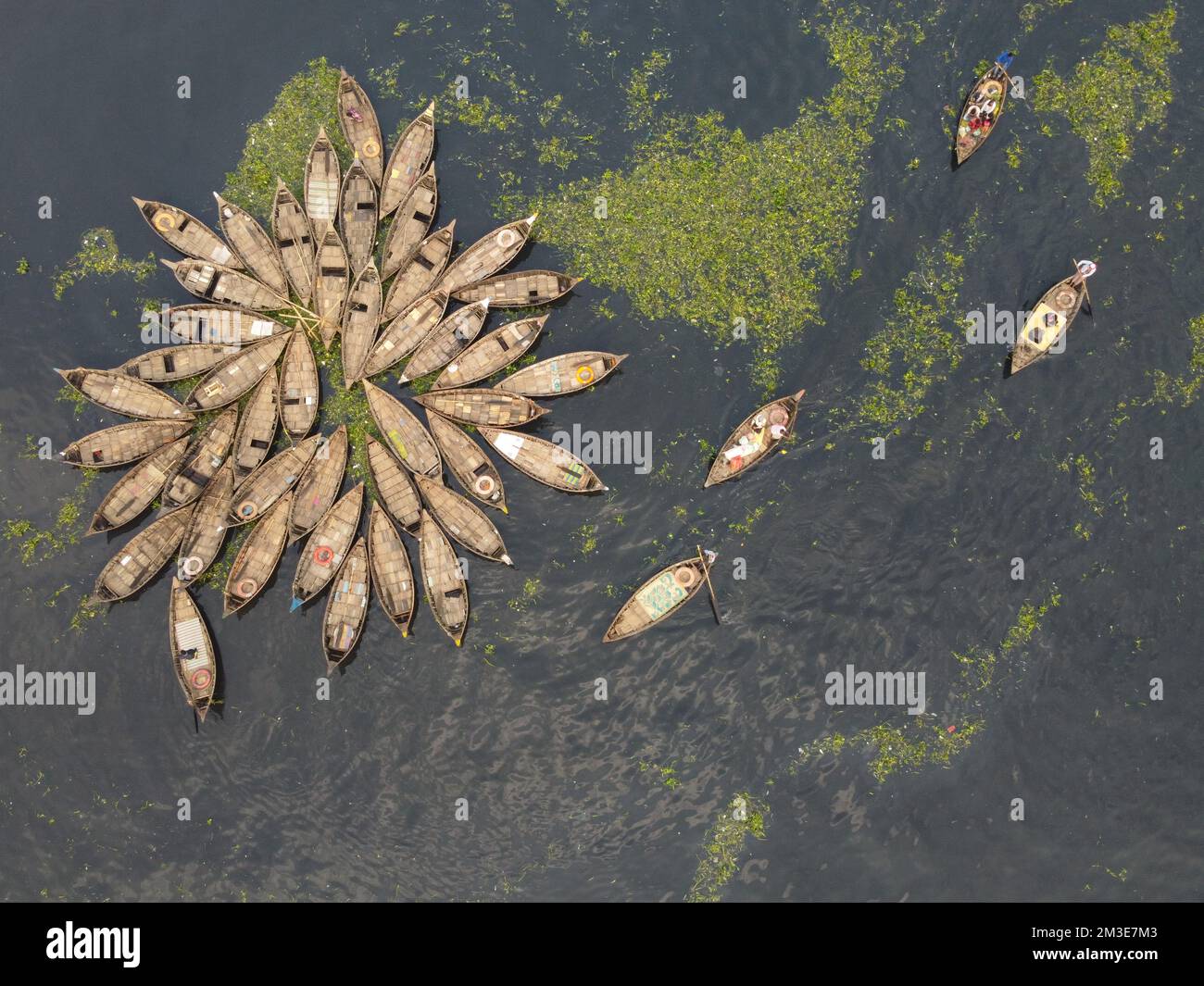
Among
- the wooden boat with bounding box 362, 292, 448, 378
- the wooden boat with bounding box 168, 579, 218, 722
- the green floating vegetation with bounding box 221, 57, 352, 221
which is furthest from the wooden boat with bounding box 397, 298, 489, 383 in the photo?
the wooden boat with bounding box 168, 579, 218, 722

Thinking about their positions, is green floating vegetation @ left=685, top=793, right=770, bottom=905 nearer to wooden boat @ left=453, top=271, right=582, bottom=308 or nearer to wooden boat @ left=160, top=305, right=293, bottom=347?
wooden boat @ left=453, top=271, right=582, bottom=308

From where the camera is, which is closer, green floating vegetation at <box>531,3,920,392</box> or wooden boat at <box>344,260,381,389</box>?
wooden boat at <box>344,260,381,389</box>

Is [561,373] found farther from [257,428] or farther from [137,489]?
[137,489]

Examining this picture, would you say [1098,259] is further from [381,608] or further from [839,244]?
[381,608]

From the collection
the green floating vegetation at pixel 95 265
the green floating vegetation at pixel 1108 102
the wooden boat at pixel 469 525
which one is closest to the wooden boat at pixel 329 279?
the green floating vegetation at pixel 95 265

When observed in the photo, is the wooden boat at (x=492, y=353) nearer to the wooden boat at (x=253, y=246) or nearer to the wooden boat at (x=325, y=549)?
the wooden boat at (x=325, y=549)
